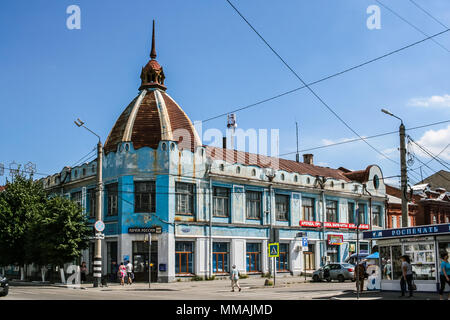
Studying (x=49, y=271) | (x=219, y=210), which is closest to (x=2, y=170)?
(x=49, y=271)

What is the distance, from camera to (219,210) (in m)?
38.2

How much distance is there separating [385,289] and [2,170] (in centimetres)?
3084

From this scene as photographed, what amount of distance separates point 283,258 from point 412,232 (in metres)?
20.9

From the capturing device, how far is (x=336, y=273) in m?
34.4

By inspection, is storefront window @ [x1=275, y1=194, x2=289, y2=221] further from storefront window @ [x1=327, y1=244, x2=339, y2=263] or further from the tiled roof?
storefront window @ [x1=327, y1=244, x2=339, y2=263]

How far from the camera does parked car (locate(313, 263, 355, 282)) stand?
3397cm

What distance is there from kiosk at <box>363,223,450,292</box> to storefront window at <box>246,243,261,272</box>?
1659cm

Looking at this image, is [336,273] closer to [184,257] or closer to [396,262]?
[184,257]

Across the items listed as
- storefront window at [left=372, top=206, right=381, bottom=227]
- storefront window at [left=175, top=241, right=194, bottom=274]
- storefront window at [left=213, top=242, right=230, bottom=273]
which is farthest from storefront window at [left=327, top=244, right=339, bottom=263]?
storefront window at [left=175, top=241, right=194, bottom=274]

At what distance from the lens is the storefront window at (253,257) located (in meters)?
39.7

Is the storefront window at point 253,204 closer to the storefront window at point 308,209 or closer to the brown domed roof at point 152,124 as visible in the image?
the storefront window at point 308,209

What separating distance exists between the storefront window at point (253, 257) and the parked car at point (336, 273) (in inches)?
238

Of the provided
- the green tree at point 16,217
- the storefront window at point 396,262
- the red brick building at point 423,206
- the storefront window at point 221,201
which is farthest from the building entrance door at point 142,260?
the red brick building at point 423,206
